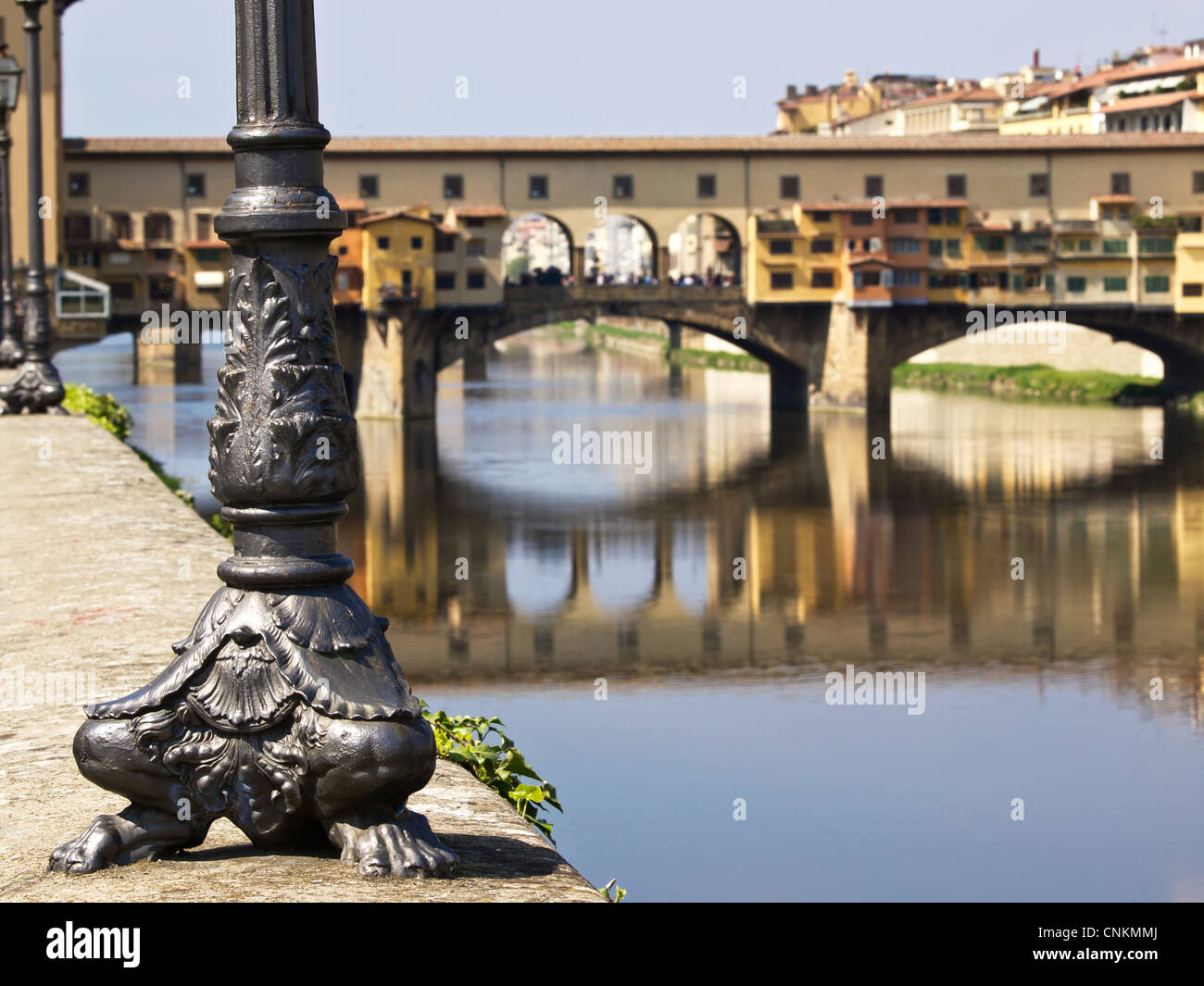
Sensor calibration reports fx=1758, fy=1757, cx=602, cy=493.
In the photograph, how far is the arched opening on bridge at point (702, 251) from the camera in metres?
69.3

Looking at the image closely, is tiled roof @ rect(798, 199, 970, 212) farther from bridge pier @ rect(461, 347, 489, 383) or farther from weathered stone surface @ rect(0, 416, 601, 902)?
weathered stone surface @ rect(0, 416, 601, 902)

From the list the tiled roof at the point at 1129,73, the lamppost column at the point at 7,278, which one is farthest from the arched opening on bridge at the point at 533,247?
the lamppost column at the point at 7,278

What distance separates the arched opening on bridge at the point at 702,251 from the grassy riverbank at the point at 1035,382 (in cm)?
731

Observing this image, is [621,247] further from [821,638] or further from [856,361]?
[821,638]

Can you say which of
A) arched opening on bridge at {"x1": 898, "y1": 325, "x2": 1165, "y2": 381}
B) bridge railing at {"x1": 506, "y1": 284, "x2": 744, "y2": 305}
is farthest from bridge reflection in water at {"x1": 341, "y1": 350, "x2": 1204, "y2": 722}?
arched opening on bridge at {"x1": 898, "y1": 325, "x2": 1165, "y2": 381}

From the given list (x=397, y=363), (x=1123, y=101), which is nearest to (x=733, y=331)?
(x=397, y=363)

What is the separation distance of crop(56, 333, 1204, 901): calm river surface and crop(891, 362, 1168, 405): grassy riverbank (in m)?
8.10

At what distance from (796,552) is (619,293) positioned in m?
20.8

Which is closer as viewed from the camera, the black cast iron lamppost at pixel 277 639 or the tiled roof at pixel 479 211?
the black cast iron lamppost at pixel 277 639

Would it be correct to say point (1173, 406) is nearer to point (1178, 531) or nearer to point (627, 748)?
point (1178, 531)

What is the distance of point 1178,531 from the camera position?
25766mm

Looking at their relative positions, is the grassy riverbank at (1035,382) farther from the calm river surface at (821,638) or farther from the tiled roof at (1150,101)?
the tiled roof at (1150,101)
